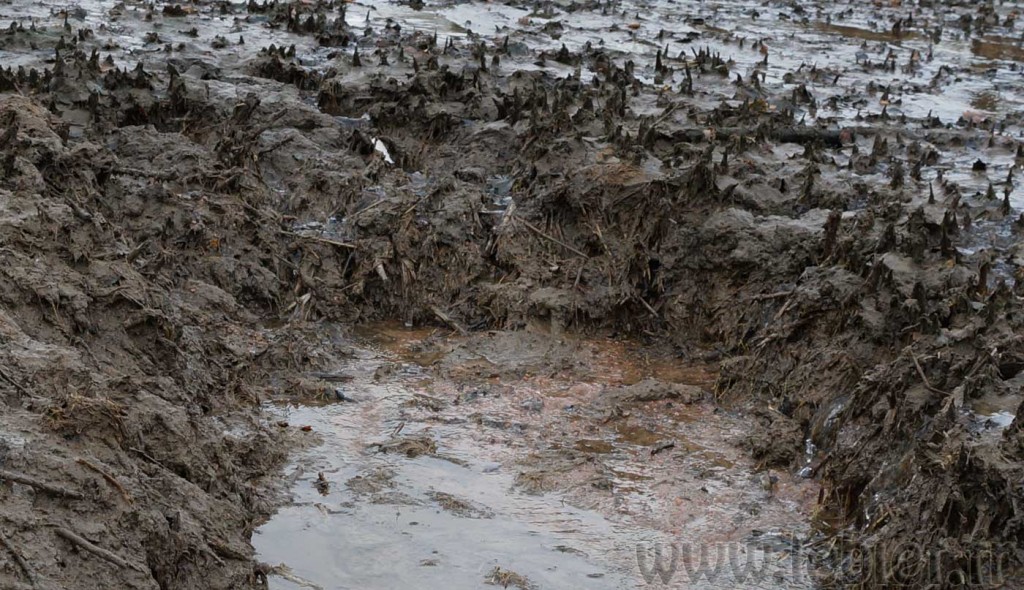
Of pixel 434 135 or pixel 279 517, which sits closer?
pixel 279 517

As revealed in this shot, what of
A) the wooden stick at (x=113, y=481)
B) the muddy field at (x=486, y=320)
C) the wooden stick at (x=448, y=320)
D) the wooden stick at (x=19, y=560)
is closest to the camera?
the wooden stick at (x=19, y=560)

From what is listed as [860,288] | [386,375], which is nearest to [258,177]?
[386,375]

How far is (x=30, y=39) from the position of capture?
10.4 m

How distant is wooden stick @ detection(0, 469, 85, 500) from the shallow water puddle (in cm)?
115

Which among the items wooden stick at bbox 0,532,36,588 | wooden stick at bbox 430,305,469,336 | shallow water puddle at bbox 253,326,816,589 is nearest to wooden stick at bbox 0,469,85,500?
wooden stick at bbox 0,532,36,588

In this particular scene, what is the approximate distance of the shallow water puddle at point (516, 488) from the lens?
508 cm

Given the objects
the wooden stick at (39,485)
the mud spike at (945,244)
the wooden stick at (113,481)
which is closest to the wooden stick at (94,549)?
the wooden stick at (39,485)

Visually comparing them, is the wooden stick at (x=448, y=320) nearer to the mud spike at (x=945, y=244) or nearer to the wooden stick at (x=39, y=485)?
the mud spike at (x=945, y=244)

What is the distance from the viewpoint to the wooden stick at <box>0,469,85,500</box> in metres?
3.77

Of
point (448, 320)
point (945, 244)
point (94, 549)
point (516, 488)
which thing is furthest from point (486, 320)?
point (94, 549)

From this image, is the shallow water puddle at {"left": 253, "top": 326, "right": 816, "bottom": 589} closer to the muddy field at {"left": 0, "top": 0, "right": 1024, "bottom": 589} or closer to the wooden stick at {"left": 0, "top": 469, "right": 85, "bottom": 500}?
the muddy field at {"left": 0, "top": 0, "right": 1024, "bottom": 589}

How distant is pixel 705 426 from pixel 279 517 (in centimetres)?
245

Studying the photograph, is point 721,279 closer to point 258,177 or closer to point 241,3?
point 258,177

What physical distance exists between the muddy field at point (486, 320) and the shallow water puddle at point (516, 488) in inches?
0.8
